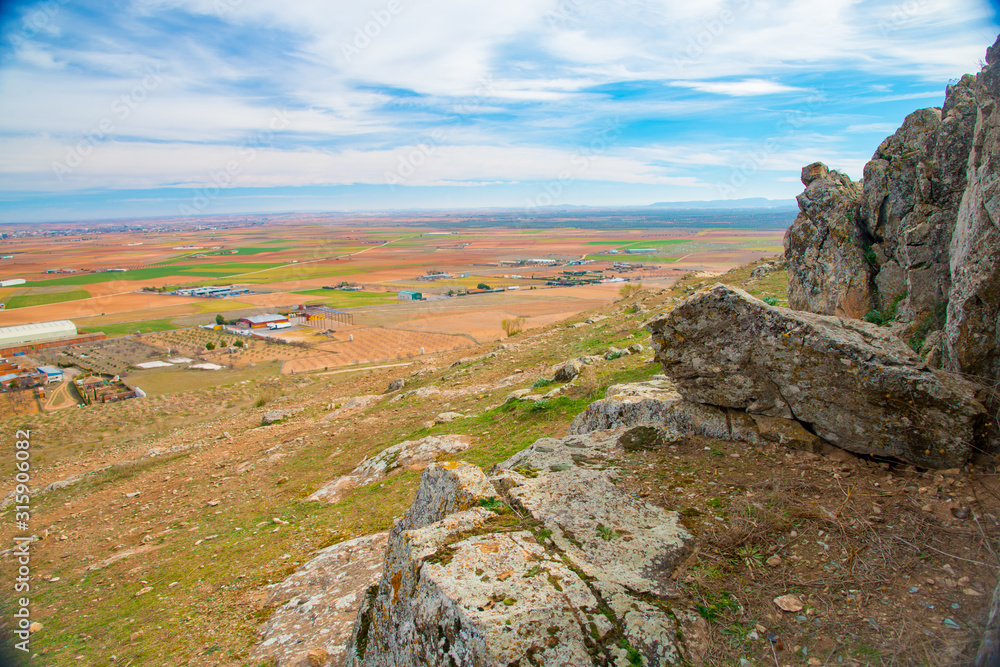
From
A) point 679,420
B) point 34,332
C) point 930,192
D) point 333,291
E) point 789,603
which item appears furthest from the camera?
point 333,291

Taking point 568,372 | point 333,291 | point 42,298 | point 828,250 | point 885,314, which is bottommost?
point 333,291

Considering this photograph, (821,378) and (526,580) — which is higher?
(821,378)

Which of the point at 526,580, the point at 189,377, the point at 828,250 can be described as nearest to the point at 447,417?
the point at 526,580

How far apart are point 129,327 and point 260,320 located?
22.4m

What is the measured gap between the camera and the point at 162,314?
287ft

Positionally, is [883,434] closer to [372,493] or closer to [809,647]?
[809,647]

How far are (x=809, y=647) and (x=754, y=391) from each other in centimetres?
418

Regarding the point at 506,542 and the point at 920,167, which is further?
the point at 920,167

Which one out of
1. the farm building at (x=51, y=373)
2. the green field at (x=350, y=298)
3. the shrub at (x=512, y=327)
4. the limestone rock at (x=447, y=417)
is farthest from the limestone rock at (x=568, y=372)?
the green field at (x=350, y=298)

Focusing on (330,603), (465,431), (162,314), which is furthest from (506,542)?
(162,314)

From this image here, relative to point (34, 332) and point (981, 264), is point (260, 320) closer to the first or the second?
point (34, 332)

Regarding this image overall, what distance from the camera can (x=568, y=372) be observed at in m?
16.2

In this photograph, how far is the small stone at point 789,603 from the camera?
4.39 metres

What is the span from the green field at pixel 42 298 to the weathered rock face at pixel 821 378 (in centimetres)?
12172
